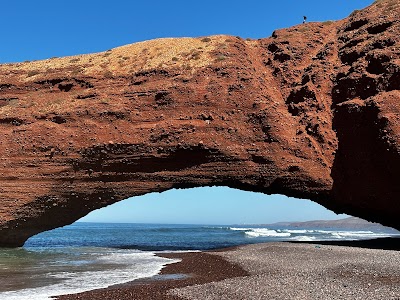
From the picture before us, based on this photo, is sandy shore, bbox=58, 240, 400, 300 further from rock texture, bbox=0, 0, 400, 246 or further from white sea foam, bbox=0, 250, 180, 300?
rock texture, bbox=0, 0, 400, 246

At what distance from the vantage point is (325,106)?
27.8 metres

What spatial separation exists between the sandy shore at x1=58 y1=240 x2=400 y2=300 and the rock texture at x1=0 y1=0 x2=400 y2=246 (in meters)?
7.85

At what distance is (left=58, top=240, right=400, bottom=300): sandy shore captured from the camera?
417 inches

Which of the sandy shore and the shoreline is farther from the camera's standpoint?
the shoreline

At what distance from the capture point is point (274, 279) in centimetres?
1266

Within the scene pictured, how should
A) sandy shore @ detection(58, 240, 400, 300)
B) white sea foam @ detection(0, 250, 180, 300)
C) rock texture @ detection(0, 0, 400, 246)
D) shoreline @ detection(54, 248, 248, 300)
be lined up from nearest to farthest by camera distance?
sandy shore @ detection(58, 240, 400, 300) → shoreline @ detection(54, 248, 248, 300) → white sea foam @ detection(0, 250, 180, 300) → rock texture @ detection(0, 0, 400, 246)

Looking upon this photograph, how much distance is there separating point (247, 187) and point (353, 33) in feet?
45.8

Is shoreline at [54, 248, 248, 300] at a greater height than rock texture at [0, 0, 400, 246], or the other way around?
rock texture at [0, 0, 400, 246]

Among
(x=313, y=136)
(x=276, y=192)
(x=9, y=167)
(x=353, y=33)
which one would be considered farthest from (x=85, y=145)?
(x=353, y=33)

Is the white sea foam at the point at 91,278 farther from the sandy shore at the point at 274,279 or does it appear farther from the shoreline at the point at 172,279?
the sandy shore at the point at 274,279

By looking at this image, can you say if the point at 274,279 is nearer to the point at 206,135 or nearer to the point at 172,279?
the point at 172,279

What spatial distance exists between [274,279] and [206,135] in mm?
15154

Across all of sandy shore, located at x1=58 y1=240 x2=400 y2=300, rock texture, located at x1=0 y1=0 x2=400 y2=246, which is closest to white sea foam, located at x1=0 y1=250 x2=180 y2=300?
sandy shore, located at x1=58 y1=240 x2=400 y2=300

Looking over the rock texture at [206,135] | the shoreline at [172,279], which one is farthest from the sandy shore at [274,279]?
the rock texture at [206,135]
